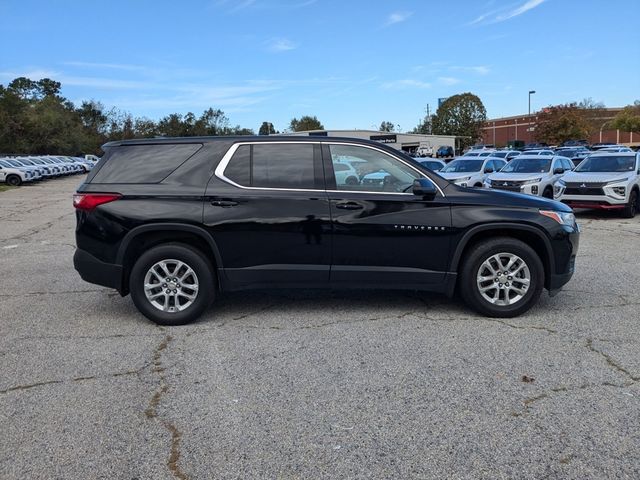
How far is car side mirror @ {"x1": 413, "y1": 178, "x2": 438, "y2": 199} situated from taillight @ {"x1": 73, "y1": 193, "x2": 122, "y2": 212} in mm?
2854

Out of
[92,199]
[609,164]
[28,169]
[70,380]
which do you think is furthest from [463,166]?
[28,169]

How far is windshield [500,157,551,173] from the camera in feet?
57.2

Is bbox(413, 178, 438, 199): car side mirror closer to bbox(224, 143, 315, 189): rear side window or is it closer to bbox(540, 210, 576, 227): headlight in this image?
bbox(224, 143, 315, 189): rear side window

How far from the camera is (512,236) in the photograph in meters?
5.83

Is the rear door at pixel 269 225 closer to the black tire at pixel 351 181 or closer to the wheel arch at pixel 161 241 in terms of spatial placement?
the wheel arch at pixel 161 241

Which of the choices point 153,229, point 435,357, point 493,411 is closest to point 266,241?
point 153,229

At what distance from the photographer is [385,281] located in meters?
5.66

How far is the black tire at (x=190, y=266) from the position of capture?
557cm

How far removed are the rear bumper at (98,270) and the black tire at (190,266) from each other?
15cm

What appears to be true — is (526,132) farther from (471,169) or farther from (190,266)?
(190,266)

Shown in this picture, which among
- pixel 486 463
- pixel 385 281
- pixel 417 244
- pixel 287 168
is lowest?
pixel 486 463

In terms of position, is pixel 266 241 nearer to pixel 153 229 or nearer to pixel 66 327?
pixel 153 229

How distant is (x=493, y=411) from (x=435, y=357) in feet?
3.28

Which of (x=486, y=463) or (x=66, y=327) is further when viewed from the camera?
(x=66, y=327)
